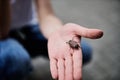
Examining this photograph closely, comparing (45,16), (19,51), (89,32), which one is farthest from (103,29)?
(89,32)

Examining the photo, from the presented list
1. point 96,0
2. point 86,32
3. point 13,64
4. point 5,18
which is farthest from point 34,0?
point 96,0

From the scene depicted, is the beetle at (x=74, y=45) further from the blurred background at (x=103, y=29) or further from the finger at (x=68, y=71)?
the blurred background at (x=103, y=29)

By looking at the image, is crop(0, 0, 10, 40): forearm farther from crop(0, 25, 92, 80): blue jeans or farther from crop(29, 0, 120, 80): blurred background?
crop(29, 0, 120, 80): blurred background

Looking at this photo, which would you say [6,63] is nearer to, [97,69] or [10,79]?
[10,79]

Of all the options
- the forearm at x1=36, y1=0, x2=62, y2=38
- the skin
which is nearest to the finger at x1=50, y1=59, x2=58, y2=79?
the skin

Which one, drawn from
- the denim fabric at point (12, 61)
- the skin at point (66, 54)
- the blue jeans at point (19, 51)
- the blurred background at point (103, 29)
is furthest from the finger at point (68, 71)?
the blurred background at point (103, 29)

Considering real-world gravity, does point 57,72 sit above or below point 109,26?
above
